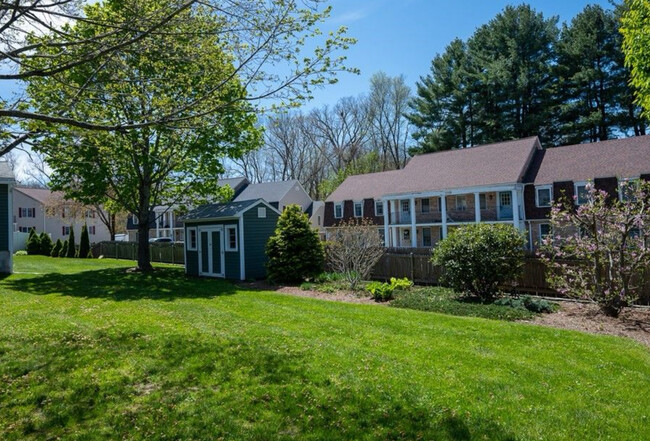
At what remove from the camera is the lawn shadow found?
12539 mm

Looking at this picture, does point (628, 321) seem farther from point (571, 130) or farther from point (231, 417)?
point (571, 130)

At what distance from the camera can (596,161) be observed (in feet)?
86.4

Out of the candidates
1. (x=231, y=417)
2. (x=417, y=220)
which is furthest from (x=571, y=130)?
(x=231, y=417)

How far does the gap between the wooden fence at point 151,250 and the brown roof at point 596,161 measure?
917 inches

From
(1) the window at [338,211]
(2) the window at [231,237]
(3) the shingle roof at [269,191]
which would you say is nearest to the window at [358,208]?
(1) the window at [338,211]

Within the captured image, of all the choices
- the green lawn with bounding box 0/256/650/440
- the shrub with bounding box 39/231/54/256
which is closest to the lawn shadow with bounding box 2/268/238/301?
the green lawn with bounding box 0/256/650/440

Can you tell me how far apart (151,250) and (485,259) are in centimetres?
2492

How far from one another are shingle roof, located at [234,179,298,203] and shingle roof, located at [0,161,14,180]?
24.7 meters

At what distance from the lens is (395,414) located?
15.2 feet

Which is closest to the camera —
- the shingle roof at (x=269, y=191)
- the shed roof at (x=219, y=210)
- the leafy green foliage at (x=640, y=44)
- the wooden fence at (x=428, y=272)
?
the leafy green foliage at (x=640, y=44)

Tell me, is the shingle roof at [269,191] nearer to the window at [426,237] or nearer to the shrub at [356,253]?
the window at [426,237]

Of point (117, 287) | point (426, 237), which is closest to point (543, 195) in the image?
point (426, 237)

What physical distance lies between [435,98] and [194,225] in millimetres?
31266

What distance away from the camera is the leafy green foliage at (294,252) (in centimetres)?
1672
